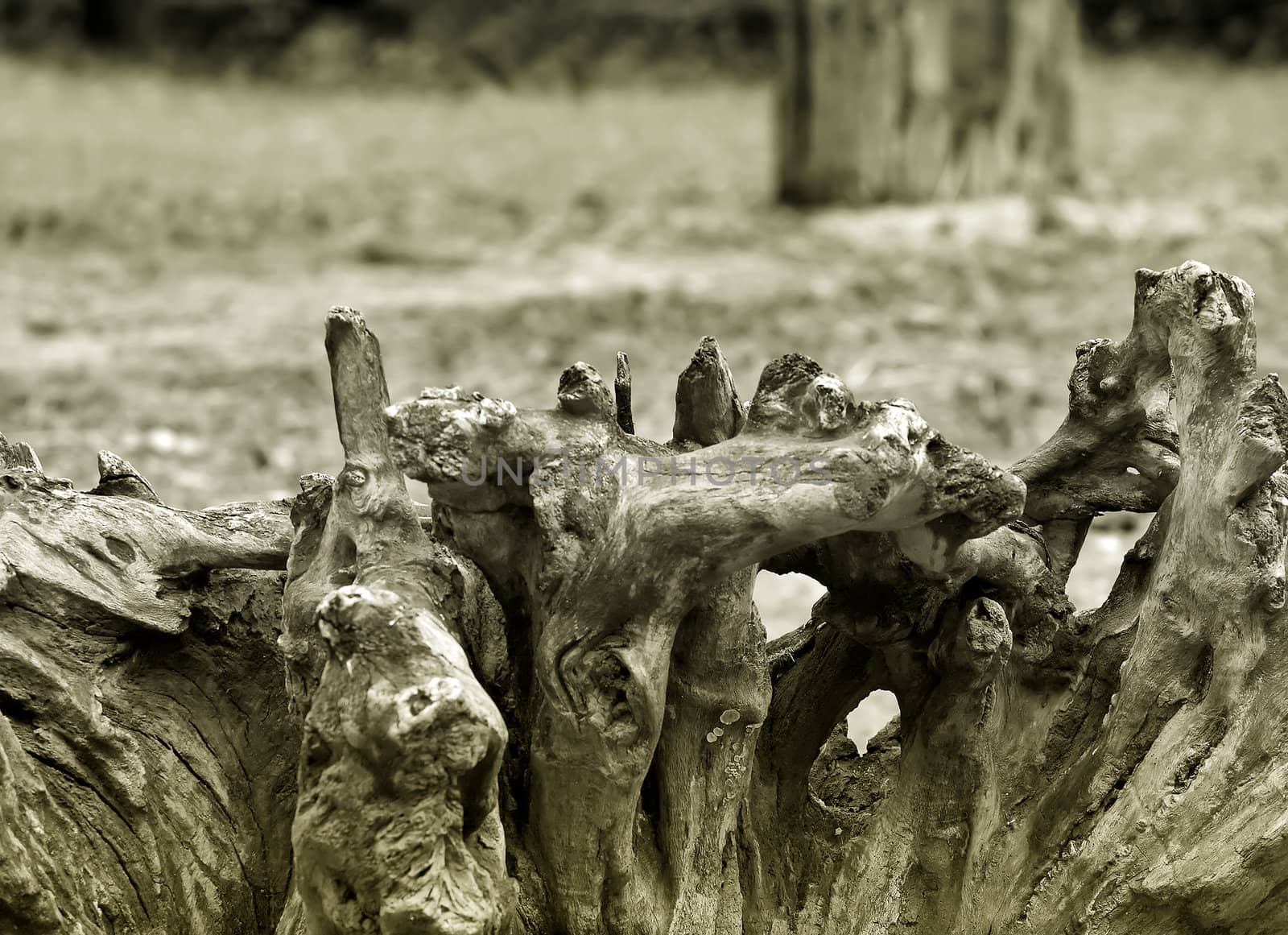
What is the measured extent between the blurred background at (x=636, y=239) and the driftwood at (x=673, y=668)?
1784mm

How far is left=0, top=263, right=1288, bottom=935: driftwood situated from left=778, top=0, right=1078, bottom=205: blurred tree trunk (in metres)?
5.42

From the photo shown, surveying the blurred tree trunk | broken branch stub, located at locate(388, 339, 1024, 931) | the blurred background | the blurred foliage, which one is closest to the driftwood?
broken branch stub, located at locate(388, 339, 1024, 931)

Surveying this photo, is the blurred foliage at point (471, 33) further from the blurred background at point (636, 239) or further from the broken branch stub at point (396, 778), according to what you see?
the broken branch stub at point (396, 778)

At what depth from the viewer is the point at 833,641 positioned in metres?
1.68

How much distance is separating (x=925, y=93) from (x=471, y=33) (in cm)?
735

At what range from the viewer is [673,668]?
150 cm

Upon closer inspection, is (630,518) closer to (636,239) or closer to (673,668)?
(673,668)

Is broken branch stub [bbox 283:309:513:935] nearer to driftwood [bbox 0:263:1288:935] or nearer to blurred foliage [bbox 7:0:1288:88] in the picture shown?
driftwood [bbox 0:263:1288:935]

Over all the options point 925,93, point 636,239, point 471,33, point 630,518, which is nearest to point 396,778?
point 630,518

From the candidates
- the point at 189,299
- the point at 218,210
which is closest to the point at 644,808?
the point at 189,299

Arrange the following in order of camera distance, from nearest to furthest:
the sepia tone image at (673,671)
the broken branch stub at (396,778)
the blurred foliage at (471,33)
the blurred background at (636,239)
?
the broken branch stub at (396,778) → the sepia tone image at (673,671) → the blurred background at (636,239) → the blurred foliage at (471,33)

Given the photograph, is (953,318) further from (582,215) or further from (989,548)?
(989,548)

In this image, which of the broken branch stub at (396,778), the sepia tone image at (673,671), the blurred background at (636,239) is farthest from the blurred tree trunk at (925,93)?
the broken branch stub at (396,778)

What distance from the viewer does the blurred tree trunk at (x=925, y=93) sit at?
22.1 feet
